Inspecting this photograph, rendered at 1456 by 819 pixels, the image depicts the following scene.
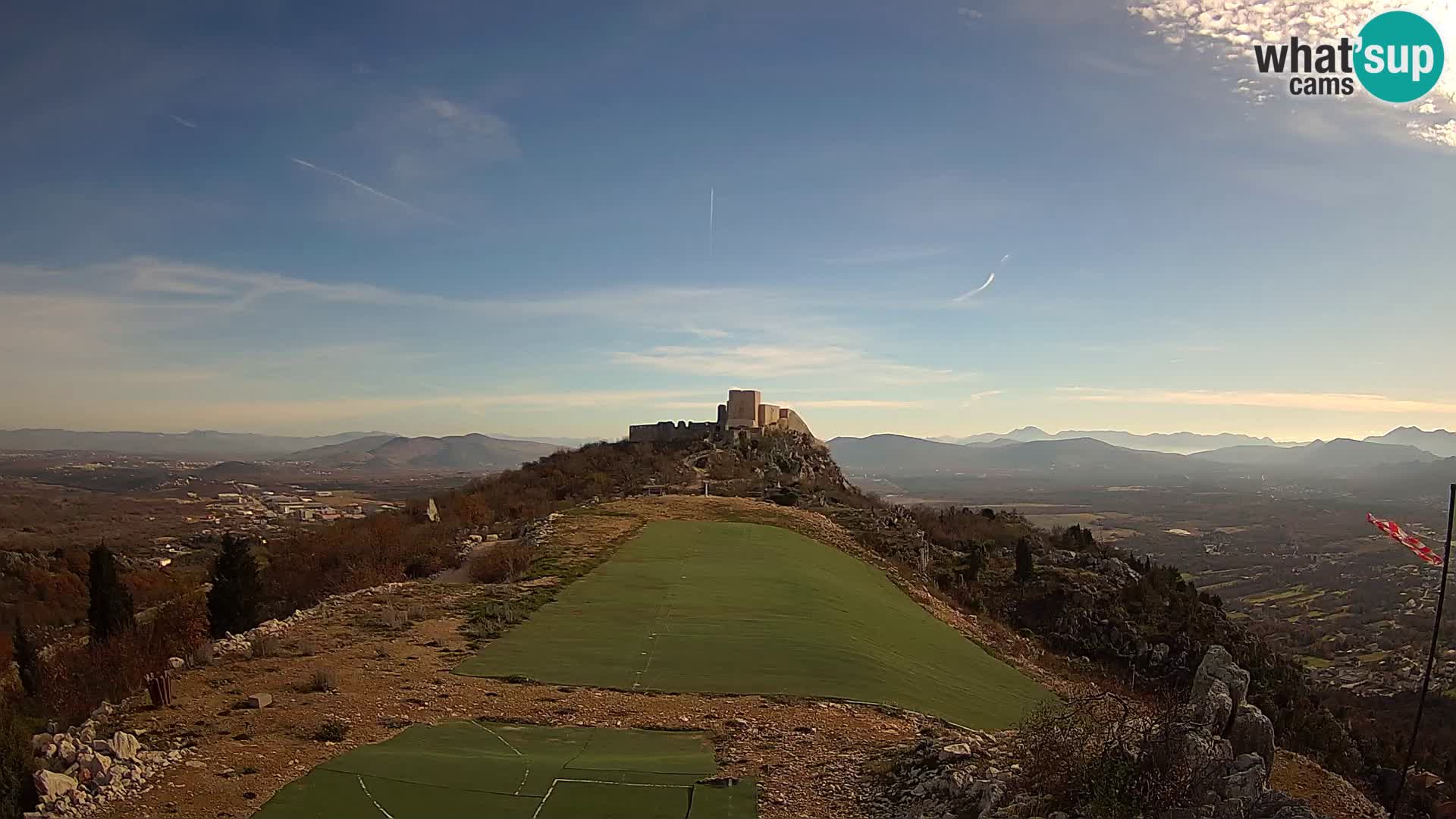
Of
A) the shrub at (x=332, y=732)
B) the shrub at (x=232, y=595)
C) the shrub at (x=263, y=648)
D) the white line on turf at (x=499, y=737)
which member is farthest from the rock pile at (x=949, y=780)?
the shrub at (x=232, y=595)

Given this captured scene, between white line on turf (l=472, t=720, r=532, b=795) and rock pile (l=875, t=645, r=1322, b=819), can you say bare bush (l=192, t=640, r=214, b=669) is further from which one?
rock pile (l=875, t=645, r=1322, b=819)

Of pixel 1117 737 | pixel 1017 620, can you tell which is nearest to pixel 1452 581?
pixel 1017 620

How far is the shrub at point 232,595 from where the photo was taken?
16656 millimetres

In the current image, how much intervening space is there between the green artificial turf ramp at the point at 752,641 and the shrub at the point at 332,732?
2.79m

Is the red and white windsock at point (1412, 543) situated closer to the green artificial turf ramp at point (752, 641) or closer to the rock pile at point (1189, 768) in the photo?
the rock pile at point (1189, 768)

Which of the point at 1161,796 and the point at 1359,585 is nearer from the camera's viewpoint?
the point at 1161,796

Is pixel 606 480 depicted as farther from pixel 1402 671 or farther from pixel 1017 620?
pixel 1402 671

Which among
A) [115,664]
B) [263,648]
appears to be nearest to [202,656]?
→ [263,648]

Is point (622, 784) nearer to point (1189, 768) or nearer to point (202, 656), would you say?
point (1189, 768)

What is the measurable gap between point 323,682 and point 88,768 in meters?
3.28

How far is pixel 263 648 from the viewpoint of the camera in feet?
41.5

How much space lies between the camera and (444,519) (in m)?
32.6

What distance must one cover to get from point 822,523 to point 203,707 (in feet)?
80.0

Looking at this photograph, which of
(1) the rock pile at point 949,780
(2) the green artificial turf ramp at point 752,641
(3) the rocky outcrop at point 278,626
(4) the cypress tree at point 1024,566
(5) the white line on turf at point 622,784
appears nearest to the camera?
(1) the rock pile at point 949,780
